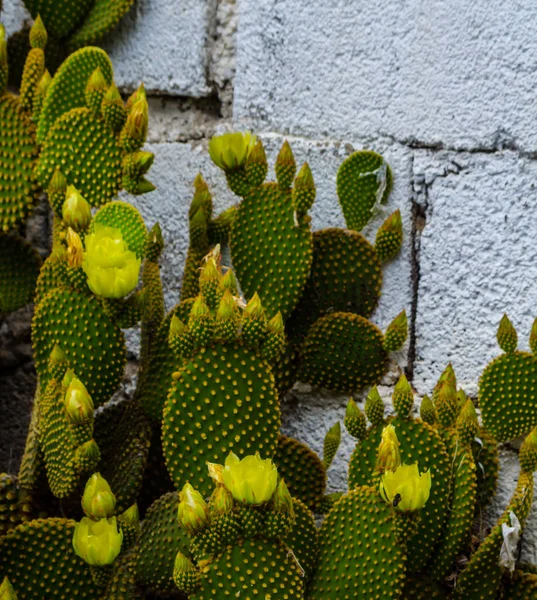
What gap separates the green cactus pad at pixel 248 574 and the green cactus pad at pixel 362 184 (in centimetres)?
72

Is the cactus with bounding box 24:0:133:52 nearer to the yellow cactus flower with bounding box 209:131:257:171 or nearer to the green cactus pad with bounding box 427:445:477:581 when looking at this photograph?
the yellow cactus flower with bounding box 209:131:257:171

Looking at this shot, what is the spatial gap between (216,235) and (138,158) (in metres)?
0.27

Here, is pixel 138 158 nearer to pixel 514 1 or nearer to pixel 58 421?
pixel 58 421

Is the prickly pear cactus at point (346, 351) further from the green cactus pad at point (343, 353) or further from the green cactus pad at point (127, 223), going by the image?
the green cactus pad at point (127, 223)

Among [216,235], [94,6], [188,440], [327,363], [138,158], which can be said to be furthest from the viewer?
[94,6]

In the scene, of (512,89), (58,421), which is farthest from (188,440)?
(512,89)

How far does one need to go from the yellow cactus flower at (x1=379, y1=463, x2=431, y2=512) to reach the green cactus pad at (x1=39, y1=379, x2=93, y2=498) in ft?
1.50

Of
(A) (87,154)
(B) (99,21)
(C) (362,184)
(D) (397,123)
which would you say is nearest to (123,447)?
(A) (87,154)

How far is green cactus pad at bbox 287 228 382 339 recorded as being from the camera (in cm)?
169

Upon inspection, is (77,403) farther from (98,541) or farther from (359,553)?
(359,553)

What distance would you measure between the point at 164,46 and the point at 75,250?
679mm

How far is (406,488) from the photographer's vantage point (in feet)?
4.14

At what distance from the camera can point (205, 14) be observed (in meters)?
1.97

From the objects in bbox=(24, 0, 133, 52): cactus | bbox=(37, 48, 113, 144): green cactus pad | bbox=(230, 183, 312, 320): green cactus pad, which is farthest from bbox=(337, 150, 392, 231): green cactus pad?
bbox=(24, 0, 133, 52): cactus
